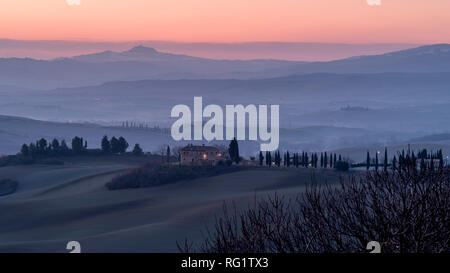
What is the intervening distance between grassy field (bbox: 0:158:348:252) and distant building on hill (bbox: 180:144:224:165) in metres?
8.65

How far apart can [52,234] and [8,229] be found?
11.4 meters

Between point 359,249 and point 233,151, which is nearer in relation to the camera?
point 359,249

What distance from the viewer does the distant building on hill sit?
174 m

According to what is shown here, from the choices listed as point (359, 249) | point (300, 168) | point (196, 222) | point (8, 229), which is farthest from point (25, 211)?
point (359, 249)

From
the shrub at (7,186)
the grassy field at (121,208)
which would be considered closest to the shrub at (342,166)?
the grassy field at (121,208)

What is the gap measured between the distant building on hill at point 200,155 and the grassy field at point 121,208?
865cm

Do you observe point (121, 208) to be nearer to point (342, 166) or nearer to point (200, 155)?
point (200, 155)

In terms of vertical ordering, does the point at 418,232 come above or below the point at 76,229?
above

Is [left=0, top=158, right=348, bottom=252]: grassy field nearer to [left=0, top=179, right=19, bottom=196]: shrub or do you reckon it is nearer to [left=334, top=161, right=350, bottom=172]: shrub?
[left=334, top=161, right=350, bottom=172]: shrub

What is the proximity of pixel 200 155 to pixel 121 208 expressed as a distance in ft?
106

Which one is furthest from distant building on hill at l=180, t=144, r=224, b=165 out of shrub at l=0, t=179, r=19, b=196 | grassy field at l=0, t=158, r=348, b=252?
shrub at l=0, t=179, r=19, b=196
